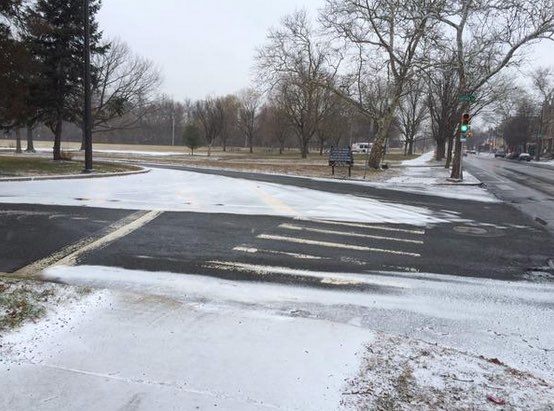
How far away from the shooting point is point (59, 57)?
2486 centimetres

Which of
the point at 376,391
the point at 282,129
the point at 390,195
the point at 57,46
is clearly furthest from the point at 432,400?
the point at 282,129

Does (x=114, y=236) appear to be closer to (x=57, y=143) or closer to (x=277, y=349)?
(x=277, y=349)

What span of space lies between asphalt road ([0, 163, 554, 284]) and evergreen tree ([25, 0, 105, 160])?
48.4ft

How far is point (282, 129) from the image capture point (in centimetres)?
7725

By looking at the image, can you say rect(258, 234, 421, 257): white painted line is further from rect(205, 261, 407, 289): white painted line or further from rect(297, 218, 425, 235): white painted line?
rect(297, 218, 425, 235): white painted line

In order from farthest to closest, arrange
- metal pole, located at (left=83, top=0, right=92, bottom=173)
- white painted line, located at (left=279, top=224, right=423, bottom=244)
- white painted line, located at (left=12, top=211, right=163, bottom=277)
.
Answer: metal pole, located at (left=83, top=0, right=92, bottom=173), white painted line, located at (left=279, top=224, right=423, bottom=244), white painted line, located at (left=12, top=211, right=163, bottom=277)

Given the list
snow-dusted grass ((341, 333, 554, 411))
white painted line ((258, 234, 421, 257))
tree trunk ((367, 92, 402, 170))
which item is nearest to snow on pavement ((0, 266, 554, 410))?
snow-dusted grass ((341, 333, 554, 411))

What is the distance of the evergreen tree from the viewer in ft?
80.2

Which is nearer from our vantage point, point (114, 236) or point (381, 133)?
point (114, 236)

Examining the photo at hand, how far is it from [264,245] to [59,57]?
2088 centimetres

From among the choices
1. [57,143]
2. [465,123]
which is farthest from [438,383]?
[57,143]

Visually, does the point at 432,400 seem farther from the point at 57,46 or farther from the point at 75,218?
the point at 57,46

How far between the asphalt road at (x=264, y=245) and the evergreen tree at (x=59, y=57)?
48.4ft

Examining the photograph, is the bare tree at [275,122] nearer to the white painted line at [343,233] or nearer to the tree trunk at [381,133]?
the tree trunk at [381,133]
